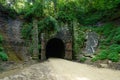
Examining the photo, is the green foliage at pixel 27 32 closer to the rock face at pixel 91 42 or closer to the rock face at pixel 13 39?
the rock face at pixel 13 39

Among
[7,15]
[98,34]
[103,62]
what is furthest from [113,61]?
[7,15]

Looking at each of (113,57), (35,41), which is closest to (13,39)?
(35,41)

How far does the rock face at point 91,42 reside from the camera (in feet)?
67.7

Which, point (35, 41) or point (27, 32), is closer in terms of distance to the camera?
→ point (35, 41)

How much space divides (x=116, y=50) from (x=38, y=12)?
10.7 meters

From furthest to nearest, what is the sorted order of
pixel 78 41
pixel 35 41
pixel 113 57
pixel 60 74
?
pixel 78 41 → pixel 35 41 → pixel 113 57 → pixel 60 74

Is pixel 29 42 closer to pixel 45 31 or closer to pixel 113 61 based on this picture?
pixel 45 31

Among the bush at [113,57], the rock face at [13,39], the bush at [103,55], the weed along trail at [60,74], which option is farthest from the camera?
the rock face at [13,39]

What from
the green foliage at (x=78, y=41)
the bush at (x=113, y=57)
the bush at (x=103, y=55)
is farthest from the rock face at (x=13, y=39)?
the bush at (x=113, y=57)

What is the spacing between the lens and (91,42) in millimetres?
21875

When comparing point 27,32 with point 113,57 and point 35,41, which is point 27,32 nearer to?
point 35,41

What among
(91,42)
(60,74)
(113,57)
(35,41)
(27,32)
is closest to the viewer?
(60,74)

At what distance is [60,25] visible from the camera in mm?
21594

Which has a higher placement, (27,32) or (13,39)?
(27,32)
